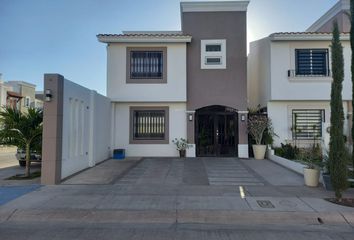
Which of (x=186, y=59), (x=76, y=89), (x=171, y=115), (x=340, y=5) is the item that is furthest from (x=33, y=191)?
(x=340, y=5)

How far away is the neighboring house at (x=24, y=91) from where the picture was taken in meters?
33.9

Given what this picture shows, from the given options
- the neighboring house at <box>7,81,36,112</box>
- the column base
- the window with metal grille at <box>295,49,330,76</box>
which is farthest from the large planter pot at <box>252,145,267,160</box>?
the neighboring house at <box>7,81,36,112</box>

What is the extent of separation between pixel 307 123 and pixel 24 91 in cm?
3179

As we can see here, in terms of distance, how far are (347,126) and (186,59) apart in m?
9.41

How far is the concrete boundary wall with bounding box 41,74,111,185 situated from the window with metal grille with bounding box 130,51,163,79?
261 cm

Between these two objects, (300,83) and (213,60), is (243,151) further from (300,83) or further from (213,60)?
(213,60)

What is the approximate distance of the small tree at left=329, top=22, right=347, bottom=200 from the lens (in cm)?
738

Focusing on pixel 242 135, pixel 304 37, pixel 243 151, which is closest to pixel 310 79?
pixel 304 37

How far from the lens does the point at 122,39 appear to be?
1586 cm

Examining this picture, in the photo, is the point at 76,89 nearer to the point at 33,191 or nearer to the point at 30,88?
the point at 33,191

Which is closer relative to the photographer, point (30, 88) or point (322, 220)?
point (322, 220)

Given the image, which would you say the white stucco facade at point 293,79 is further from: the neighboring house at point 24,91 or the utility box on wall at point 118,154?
the neighboring house at point 24,91

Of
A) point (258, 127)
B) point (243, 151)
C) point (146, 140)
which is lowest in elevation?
point (243, 151)

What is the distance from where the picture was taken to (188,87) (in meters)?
16.4
